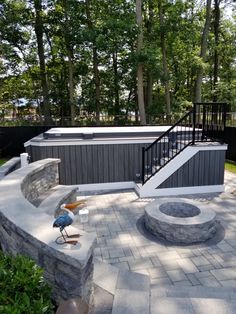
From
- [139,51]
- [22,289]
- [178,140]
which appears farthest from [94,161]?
[139,51]

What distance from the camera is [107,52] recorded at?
12344 millimetres

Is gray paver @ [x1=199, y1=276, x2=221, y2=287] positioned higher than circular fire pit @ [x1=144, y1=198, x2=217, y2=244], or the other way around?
circular fire pit @ [x1=144, y1=198, x2=217, y2=244]

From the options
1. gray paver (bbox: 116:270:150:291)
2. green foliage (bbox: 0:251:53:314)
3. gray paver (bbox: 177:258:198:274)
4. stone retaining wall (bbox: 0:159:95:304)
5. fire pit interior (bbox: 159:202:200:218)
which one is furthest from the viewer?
fire pit interior (bbox: 159:202:200:218)

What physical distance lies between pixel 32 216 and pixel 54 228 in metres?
0.32

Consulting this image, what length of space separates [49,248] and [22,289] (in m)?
0.34

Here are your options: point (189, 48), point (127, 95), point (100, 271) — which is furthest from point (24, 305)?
point (127, 95)

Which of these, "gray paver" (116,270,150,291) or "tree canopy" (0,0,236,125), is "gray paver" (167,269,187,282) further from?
"tree canopy" (0,0,236,125)

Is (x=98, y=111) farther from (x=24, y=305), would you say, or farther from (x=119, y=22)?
(x=24, y=305)

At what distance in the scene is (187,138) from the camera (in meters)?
6.21

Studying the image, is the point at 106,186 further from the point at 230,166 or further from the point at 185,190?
the point at 230,166

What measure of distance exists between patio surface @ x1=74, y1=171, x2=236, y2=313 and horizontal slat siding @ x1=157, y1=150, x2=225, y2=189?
876 millimetres

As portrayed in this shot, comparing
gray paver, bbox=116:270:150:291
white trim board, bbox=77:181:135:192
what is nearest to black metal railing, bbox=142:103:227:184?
white trim board, bbox=77:181:135:192

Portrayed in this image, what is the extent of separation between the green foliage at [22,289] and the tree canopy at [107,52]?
10431 millimetres

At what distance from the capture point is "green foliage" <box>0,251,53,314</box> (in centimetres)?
140
